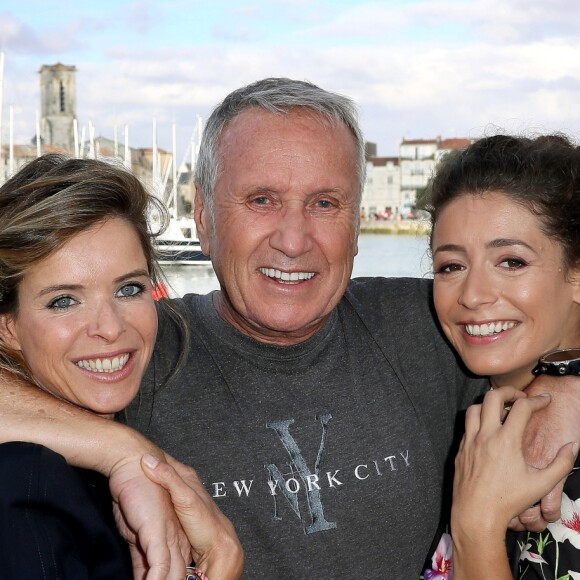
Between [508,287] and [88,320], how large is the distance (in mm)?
1232

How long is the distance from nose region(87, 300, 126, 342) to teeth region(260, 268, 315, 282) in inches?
25.6

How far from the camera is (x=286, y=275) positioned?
2.69 meters

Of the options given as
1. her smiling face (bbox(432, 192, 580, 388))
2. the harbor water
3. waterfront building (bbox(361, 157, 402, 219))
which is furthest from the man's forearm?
waterfront building (bbox(361, 157, 402, 219))

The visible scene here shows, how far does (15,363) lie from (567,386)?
159cm

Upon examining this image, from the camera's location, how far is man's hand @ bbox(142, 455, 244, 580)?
1956 mm

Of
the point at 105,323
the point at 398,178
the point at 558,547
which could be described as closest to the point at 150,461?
the point at 105,323

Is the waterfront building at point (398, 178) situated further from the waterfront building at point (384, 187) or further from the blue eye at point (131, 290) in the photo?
the blue eye at point (131, 290)

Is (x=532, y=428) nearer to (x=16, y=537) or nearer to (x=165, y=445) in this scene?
(x=165, y=445)

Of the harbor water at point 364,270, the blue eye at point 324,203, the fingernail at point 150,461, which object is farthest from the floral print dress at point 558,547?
the harbor water at point 364,270

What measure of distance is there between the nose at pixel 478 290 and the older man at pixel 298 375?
43cm

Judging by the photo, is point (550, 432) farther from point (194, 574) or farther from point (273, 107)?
point (273, 107)

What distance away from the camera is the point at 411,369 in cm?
280

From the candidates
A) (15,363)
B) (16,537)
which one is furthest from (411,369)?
(16,537)

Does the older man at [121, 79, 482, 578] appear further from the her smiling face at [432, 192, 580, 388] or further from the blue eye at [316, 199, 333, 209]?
the her smiling face at [432, 192, 580, 388]
